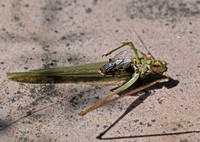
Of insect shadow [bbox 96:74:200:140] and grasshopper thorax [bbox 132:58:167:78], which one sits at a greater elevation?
grasshopper thorax [bbox 132:58:167:78]

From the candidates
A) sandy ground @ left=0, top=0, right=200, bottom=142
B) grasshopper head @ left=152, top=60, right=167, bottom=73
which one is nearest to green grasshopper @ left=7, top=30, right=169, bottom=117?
grasshopper head @ left=152, top=60, right=167, bottom=73

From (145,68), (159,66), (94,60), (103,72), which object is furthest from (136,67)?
(94,60)

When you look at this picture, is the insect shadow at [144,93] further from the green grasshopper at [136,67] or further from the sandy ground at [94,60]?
the green grasshopper at [136,67]

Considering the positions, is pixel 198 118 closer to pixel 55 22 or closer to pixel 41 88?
pixel 41 88

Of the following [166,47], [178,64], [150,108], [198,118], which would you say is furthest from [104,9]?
[198,118]

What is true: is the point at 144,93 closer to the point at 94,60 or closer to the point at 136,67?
the point at 136,67

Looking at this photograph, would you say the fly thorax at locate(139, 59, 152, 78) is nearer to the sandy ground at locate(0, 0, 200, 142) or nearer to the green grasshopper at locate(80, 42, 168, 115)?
the green grasshopper at locate(80, 42, 168, 115)

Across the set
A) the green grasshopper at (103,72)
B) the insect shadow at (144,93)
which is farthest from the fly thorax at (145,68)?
the insect shadow at (144,93)
